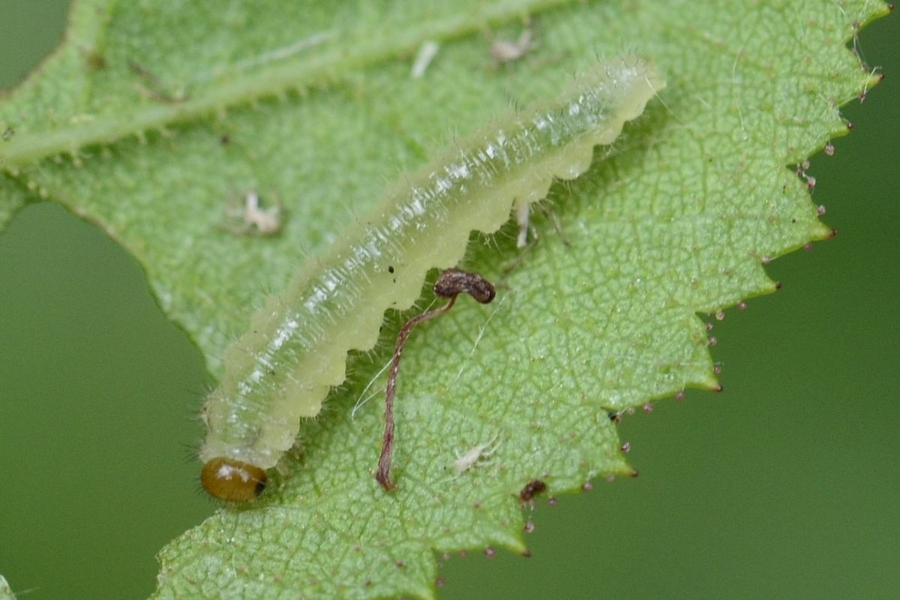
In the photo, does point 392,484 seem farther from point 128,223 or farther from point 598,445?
point 128,223

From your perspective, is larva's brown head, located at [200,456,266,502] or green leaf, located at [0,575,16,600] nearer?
larva's brown head, located at [200,456,266,502]

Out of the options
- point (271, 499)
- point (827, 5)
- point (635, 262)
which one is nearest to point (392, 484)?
point (271, 499)

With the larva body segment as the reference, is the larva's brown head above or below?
below

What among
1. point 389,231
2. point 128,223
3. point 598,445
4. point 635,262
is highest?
point 128,223

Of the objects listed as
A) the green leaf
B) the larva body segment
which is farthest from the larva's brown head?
the green leaf

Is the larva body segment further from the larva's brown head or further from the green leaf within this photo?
the green leaf

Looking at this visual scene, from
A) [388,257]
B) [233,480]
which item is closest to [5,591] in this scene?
[233,480]

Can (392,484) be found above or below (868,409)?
above
